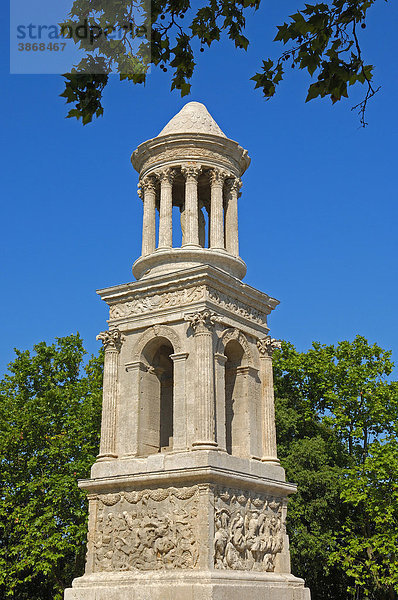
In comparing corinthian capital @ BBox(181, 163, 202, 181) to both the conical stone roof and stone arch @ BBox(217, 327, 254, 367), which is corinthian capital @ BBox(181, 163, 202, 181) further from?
stone arch @ BBox(217, 327, 254, 367)

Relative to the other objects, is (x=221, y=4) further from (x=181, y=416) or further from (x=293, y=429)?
(x=293, y=429)

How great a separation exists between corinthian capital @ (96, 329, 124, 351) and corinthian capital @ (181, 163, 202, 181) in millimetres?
4794

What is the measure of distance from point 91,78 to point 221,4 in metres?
2.05

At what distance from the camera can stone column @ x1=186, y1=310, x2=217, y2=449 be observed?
1629cm

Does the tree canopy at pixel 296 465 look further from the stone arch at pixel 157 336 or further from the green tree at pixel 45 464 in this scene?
the stone arch at pixel 157 336

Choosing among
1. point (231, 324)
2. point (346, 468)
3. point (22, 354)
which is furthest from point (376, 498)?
point (22, 354)

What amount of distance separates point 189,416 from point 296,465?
11.0m

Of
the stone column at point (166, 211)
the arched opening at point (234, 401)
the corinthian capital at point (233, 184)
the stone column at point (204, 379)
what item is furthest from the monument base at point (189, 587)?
the corinthian capital at point (233, 184)

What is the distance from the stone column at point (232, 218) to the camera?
2034 centimetres

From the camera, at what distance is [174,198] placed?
874 inches

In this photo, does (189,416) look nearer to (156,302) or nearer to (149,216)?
(156,302)

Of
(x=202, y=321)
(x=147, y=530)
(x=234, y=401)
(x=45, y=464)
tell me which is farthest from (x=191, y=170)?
(x=45, y=464)

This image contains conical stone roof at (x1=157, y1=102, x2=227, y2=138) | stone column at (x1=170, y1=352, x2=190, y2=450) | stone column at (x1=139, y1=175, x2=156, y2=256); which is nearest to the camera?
stone column at (x1=170, y1=352, x2=190, y2=450)

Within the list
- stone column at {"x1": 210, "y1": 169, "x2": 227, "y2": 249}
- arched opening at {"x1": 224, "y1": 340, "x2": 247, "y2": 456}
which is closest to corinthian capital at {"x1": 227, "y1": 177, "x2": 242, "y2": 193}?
stone column at {"x1": 210, "y1": 169, "x2": 227, "y2": 249}
